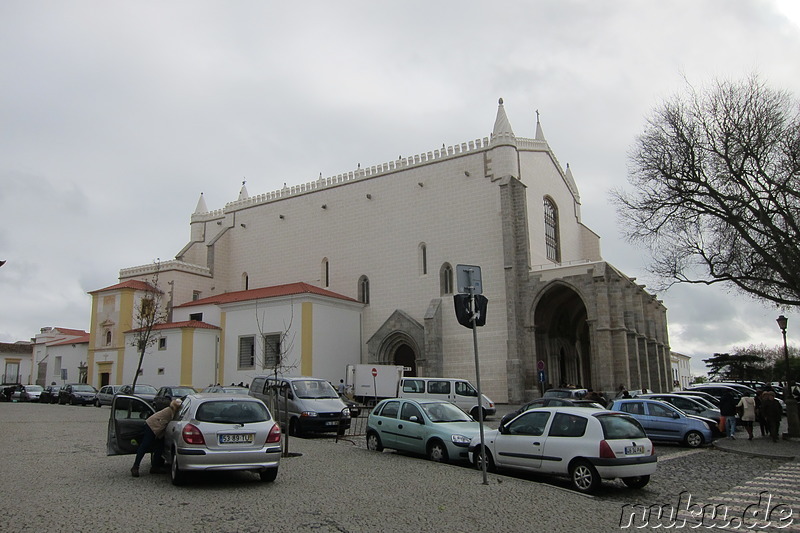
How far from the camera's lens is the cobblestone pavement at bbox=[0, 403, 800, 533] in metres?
7.16

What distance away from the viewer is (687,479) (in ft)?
38.1

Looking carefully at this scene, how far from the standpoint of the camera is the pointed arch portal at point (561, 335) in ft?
112

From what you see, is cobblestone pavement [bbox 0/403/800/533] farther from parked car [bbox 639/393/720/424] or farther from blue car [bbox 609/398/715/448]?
parked car [bbox 639/393/720/424]

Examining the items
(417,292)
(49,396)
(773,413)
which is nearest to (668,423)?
(773,413)

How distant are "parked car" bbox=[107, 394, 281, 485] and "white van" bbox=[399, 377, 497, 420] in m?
14.6

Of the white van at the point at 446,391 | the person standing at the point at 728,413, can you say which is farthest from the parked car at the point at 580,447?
the white van at the point at 446,391

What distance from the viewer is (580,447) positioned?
9.94 m

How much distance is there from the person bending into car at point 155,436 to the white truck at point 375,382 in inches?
772

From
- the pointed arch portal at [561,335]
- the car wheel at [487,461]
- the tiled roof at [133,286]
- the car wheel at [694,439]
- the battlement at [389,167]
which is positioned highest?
the battlement at [389,167]

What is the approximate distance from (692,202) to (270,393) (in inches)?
593

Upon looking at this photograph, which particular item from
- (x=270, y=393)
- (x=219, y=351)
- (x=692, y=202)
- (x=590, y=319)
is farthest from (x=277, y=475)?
(x=219, y=351)

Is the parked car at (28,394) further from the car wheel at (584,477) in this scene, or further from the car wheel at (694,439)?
the car wheel at (584,477)

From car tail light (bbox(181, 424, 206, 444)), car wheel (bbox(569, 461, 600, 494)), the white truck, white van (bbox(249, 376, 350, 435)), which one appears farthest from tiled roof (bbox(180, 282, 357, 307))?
car wheel (bbox(569, 461, 600, 494))

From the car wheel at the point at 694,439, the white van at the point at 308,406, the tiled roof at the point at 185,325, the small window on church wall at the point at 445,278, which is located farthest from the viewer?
the tiled roof at the point at 185,325
